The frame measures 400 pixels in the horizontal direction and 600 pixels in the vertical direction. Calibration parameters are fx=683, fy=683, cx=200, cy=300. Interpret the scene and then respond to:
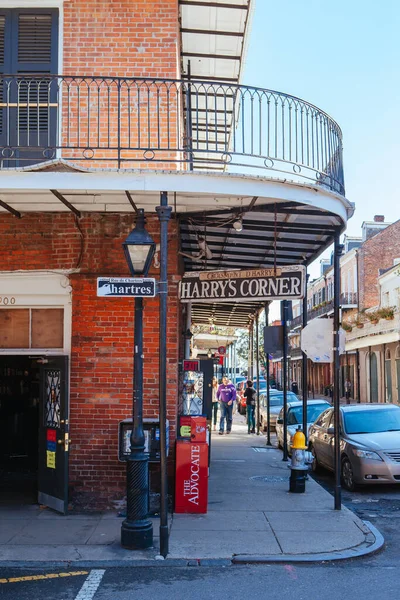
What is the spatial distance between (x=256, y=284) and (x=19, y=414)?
840 cm

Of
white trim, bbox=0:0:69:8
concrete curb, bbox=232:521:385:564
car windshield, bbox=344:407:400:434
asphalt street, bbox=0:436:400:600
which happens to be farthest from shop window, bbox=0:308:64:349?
car windshield, bbox=344:407:400:434

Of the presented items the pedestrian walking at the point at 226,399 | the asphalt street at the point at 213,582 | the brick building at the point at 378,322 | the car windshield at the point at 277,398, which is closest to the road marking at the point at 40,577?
the asphalt street at the point at 213,582

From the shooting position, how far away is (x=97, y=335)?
9.35 m

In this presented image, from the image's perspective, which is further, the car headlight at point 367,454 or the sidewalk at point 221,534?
the car headlight at point 367,454

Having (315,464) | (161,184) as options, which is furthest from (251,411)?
(161,184)

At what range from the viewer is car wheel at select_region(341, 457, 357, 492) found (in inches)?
453

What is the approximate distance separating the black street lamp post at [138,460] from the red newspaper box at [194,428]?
1.65 m

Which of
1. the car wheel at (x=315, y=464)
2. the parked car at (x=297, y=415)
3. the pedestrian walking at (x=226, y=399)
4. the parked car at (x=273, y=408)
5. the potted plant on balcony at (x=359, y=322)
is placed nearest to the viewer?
the car wheel at (x=315, y=464)

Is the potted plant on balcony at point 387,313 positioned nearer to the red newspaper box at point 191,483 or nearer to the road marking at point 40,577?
the red newspaper box at point 191,483

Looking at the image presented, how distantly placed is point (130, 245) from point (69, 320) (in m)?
2.27

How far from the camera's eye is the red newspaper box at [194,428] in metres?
9.12

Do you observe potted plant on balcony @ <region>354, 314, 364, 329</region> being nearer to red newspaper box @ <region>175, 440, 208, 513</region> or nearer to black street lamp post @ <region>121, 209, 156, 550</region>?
red newspaper box @ <region>175, 440, 208, 513</region>

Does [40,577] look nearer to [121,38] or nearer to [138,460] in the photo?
[138,460]

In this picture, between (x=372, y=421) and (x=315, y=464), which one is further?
(x=315, y=464)
